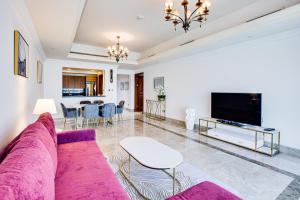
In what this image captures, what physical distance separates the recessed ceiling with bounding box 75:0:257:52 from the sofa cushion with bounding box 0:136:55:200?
335 cm

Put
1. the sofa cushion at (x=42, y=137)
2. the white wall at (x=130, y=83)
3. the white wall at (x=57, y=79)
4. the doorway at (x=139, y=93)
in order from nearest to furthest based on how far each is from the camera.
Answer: the sofa cushion at (x=42, y=137)
the white wall at (x=57, y=79)
the doorway at (x=139, y=93)
the white wall at (x=130, y=83)

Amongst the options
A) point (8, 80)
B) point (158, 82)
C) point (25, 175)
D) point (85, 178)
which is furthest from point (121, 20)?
point (25, 175)

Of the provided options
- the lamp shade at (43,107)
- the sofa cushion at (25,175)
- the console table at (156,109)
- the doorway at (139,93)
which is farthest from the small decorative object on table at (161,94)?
the sofa cushion at (25,175)

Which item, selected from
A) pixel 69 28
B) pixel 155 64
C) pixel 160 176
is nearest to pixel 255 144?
pixel 160 176

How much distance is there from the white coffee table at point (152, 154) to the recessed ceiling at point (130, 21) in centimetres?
290

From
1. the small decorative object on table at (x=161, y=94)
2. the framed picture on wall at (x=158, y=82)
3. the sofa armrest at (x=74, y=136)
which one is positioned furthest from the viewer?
the framed picture on wall at (x=158, y=82)

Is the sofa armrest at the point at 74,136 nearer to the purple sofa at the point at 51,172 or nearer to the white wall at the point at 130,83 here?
the purple sofa at the point at 51,172

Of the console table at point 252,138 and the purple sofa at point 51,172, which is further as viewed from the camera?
the console table at point 252,138

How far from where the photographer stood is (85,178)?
5.01 ft

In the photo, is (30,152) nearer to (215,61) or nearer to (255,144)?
(255,144)

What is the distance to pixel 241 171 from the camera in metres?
2.63

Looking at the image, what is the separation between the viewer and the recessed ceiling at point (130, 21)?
3502mm

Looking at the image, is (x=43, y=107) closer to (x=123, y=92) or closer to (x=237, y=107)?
(x=237, y=107)

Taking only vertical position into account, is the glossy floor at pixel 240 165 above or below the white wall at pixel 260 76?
below
